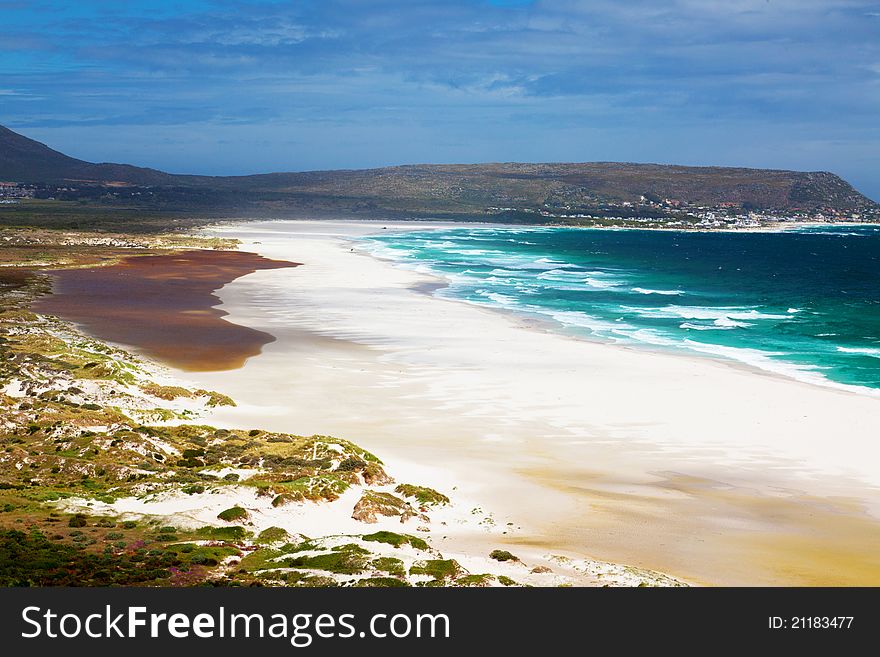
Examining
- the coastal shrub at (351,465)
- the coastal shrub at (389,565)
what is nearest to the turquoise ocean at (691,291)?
the coastal shrub at (351,465)

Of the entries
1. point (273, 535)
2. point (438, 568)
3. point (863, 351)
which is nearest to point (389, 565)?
point (438, 568)

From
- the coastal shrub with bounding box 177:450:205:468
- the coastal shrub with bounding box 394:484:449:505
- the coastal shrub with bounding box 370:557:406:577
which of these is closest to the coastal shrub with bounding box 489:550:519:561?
the coastal shrub with bounding box 370:557:406:577

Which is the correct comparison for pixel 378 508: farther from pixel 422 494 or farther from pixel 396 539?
pixel 396 539

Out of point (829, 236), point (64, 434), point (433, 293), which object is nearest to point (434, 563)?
point (64, 434)

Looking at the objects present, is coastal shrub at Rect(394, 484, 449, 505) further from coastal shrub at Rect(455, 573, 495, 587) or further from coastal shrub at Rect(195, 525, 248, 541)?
coastal shrub at Rect(455, 573, 495, 587)

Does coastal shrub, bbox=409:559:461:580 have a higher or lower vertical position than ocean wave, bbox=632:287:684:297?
lower

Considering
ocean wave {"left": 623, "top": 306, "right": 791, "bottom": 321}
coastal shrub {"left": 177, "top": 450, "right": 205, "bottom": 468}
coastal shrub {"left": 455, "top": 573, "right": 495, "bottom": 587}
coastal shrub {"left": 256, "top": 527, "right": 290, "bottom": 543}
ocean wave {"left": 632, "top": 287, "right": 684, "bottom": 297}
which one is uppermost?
ocean wave {"left": 632, "top": 287, "right": 684, "bottom": 297}

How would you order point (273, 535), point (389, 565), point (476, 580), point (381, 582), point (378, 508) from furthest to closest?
point (378, 508), point (273, 535), point (389, 565), point (476, 580), point (381, 582)
